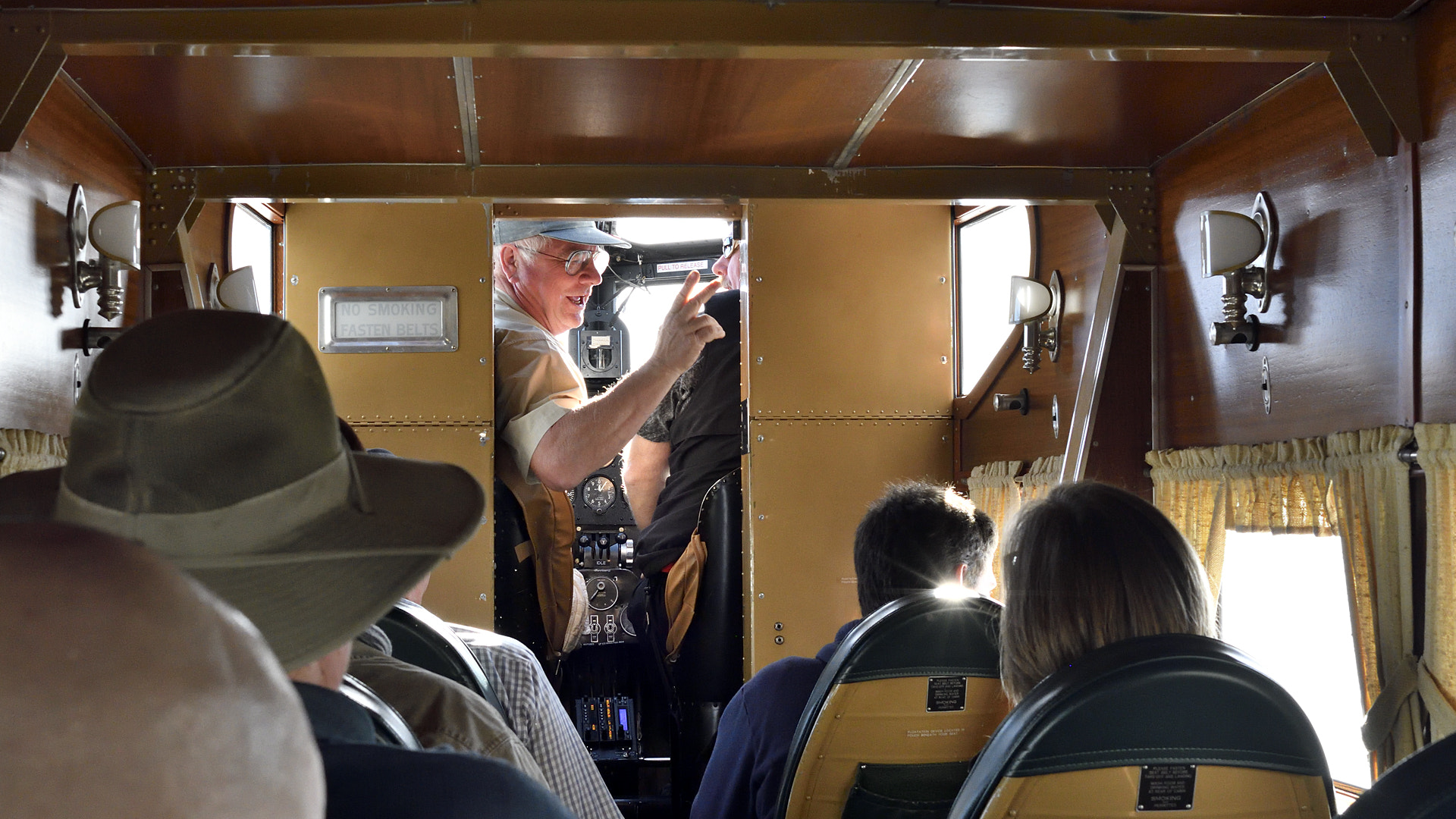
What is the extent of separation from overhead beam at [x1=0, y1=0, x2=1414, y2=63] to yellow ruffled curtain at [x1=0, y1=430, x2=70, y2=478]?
87 centimetres

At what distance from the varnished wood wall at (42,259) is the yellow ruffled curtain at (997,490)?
299 cm

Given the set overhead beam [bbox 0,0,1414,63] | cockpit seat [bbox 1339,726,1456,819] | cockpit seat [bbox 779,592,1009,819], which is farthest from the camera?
overhead beam [bbox 0,0,1414,63]

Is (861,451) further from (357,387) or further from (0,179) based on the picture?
(0,179)

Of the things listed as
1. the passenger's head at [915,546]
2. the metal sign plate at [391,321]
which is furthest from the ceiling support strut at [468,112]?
the passenger's head at [915,546]

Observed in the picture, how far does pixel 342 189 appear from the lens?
364 cm

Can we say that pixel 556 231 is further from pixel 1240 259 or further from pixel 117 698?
pixel 117 698

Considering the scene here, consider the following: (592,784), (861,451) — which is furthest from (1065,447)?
(592,784)

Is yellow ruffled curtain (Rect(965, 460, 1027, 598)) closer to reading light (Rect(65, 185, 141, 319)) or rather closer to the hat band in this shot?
reading light (Rect(65, 185, 141, 319))

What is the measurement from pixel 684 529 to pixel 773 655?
1.98 ft

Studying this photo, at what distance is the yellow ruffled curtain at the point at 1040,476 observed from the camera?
4.06 meters

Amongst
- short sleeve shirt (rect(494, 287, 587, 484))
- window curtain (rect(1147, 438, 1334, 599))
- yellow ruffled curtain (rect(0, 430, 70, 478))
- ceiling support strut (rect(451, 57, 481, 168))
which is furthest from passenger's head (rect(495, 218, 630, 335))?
window curtain (rect(1147, 438, 1334, 599))

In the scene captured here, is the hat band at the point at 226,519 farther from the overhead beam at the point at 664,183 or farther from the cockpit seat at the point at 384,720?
the overhead beam at the point at 664,183

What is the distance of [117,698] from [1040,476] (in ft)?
13.3

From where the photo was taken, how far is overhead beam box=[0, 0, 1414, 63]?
2418mm
